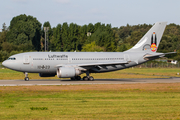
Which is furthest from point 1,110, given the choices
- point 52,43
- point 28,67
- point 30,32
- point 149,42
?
point 52,43

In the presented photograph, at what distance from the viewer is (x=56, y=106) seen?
53.9 feet

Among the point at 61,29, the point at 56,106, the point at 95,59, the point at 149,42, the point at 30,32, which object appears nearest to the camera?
the point at 56,106

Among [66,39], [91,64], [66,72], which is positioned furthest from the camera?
[66,39]

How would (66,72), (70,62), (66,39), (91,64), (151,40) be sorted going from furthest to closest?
(66,39), (151,40), (70,62), (91,64), (66,72)

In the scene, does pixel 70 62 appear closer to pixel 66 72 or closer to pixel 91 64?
pixel 91 64

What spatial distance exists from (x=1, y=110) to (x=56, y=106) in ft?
10.5

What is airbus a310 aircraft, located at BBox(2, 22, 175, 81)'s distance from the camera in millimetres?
36281

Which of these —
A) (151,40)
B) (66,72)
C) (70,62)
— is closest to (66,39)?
(151,40)

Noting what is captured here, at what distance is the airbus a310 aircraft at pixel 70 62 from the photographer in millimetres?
36281

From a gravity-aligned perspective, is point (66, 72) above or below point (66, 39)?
below

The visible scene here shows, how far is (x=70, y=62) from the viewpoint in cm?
3806

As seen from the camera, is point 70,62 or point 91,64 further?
point 70,62

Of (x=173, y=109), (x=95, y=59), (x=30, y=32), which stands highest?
(x=30, y=32)

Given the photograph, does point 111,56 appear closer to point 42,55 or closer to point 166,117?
point 42,55
